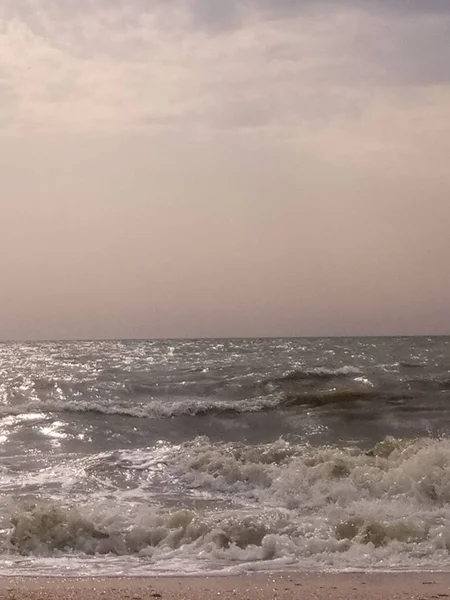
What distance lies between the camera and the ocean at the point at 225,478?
675cm

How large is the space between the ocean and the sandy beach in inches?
12.2

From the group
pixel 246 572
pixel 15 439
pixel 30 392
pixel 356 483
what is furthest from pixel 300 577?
pixel 30 392

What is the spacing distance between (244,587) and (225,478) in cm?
450

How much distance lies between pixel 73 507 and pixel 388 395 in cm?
1165

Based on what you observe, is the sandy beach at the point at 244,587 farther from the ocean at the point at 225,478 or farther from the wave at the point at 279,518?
the wave at the point at 279,518

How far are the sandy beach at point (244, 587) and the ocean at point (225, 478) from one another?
12.2 inches

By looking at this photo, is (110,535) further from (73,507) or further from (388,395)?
(388,395)

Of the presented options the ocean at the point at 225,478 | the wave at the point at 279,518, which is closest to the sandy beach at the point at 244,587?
the ocean at the point at 225,478

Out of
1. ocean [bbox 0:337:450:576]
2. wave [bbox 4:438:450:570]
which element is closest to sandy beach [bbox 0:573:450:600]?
ocean [bbox 0:337:450:576]

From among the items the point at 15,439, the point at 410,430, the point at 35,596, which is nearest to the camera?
the point at 35,596

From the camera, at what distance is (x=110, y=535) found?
7250mm

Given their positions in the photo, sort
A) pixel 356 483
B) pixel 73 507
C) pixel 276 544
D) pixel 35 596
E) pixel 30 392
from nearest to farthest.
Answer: pixel 35 596
pixel 276 544
pixel 73 507
pixel 356 483
pixel 30 392

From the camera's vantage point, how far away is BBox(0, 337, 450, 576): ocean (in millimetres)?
6750

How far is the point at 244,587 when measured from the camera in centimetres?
565
